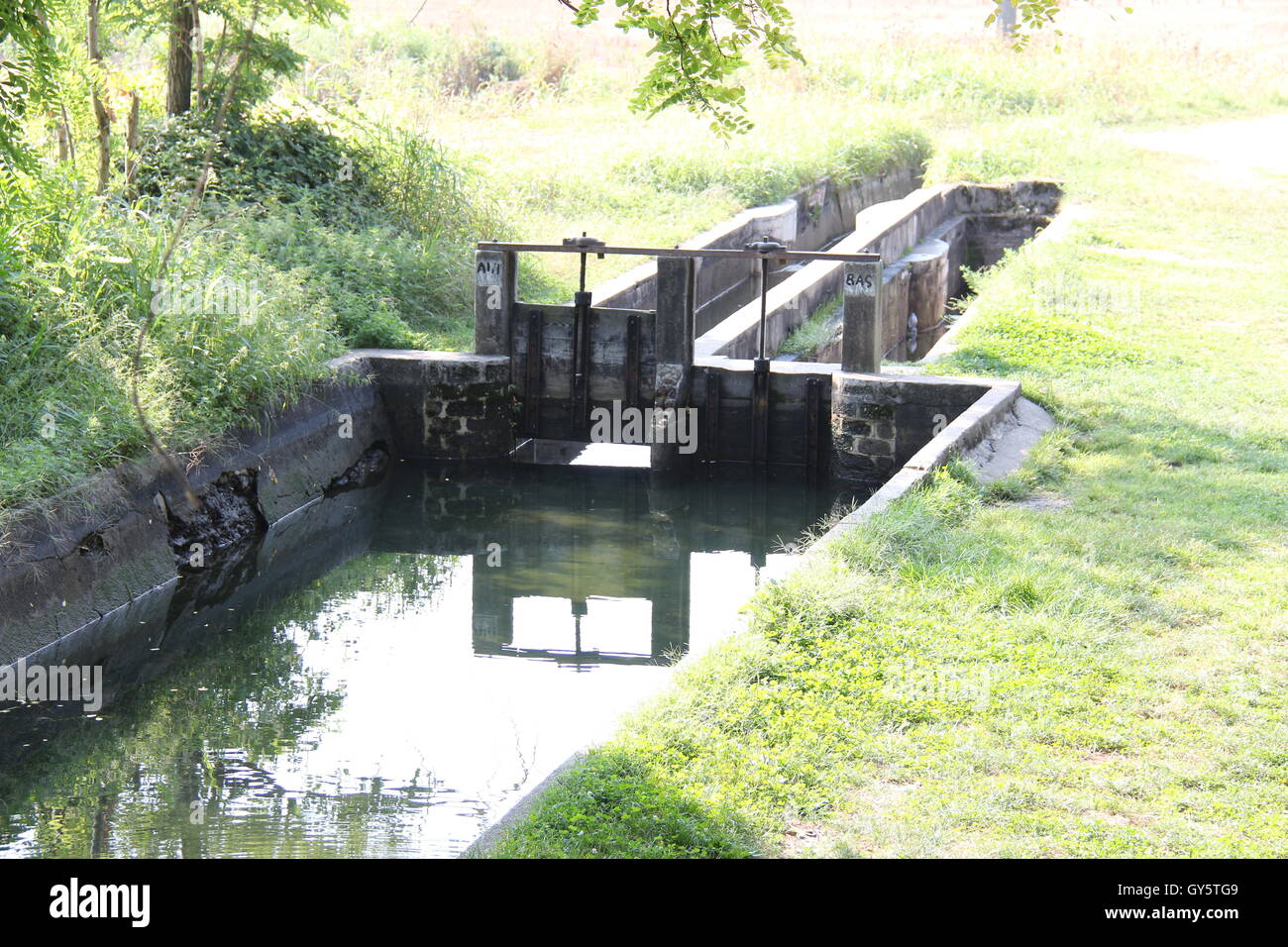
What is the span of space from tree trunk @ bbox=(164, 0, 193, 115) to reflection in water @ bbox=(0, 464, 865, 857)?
5741mm

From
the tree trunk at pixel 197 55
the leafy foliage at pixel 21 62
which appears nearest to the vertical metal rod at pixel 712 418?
the tree trunk at pixel 197 55

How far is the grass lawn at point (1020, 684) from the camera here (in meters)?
4.95

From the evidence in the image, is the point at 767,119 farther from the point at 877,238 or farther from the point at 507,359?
the point at 507,359

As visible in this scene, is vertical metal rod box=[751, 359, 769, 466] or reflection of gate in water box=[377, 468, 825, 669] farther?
vertical metal rod box=[751, 359, 769, 466]

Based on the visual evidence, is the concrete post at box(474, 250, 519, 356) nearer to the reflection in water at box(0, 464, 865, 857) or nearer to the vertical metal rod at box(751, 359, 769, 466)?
the reflection in water at box(0, 464, 865, 857)

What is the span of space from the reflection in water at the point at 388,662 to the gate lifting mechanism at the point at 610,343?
58cm

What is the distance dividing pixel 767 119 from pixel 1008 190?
16.8 feet

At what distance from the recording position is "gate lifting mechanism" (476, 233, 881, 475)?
1162 cm

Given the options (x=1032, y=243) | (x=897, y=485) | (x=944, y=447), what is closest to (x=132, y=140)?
(x=944, y=447)

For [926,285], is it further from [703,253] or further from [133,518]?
[133,518]

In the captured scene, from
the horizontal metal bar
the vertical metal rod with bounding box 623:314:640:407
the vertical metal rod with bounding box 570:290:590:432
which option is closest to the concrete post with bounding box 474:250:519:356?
the horizontal metal bar

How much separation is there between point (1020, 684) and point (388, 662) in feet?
12.8

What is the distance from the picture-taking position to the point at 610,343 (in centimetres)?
1225
